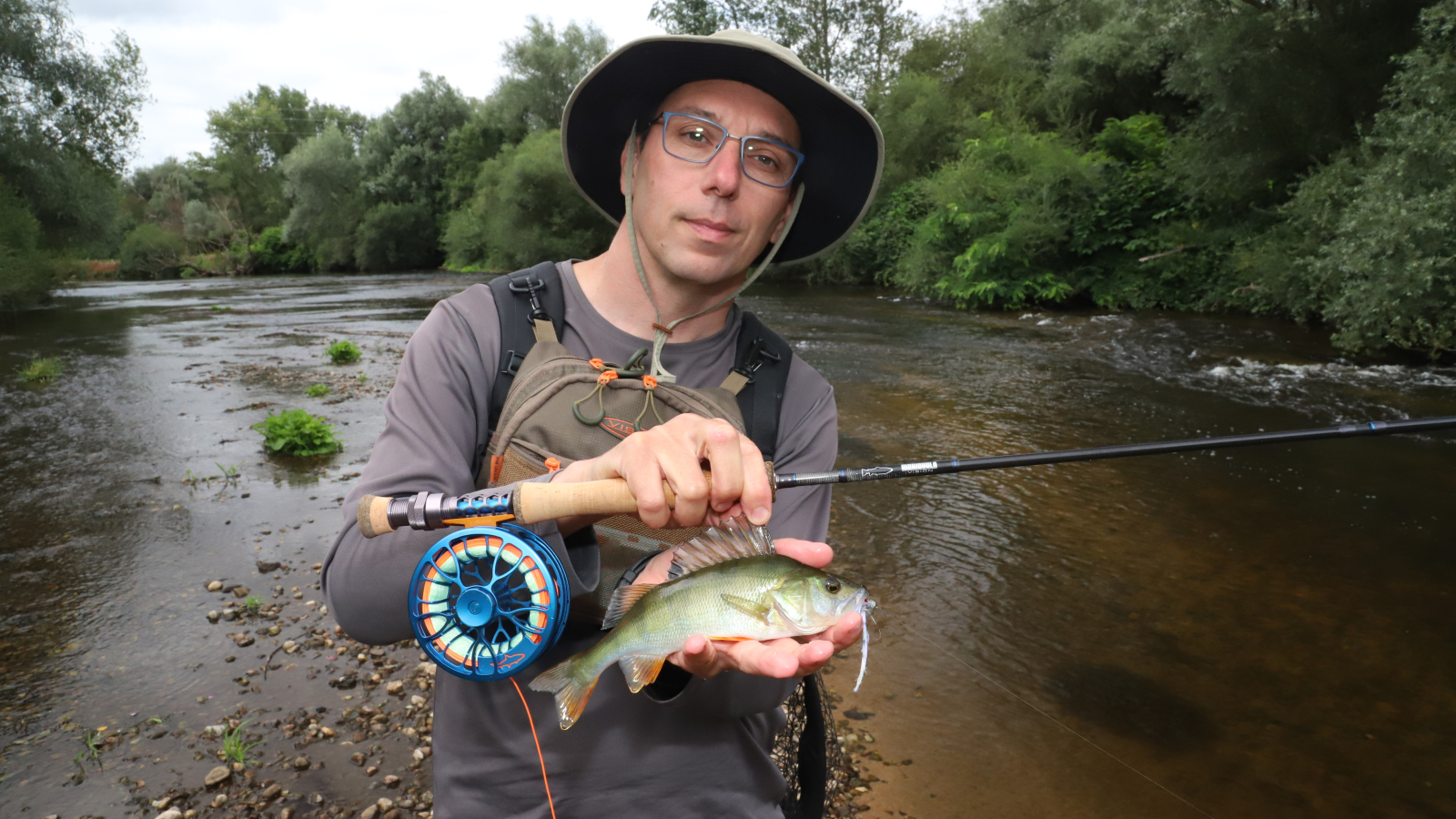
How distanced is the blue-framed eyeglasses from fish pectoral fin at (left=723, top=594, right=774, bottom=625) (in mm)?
1214

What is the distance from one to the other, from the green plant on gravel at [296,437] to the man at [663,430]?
659 cm

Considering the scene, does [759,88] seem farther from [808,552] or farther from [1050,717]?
[1050,717]

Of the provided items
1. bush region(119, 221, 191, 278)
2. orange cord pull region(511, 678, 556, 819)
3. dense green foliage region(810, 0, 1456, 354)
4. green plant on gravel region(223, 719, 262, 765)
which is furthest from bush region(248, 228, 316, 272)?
orange cord pull region(511, 678, 556, 819)

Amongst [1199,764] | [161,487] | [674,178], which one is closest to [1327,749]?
[1199,764]

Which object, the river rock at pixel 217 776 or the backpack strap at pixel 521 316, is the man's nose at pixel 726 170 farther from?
the river rock at pixel 217 776

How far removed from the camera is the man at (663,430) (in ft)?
5.45

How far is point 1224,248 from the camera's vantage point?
1970 centimetres

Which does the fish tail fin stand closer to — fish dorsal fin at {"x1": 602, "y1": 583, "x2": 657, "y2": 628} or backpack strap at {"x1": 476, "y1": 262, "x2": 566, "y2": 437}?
fish dorsal fin at {"x1": 602, "y1": 583, "x2": 657, "y2": 628}

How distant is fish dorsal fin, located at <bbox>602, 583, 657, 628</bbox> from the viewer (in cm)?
184

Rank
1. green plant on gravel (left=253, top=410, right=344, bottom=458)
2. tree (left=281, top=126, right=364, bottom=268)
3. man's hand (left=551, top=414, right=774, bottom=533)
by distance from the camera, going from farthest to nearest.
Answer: tree (left=281, top=126, right=364, bottom=268) < green plant on gravel (left=253, top=410, right=344, bottom=458) < man's hand (left=551, top=414, right=774, bottom=533)

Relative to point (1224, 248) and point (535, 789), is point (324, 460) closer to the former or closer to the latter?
point (535, 789)

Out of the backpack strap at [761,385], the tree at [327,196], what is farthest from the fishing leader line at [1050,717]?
the tree at [327,196]

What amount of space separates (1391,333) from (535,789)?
579 inches

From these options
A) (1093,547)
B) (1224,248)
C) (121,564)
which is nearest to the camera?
(121,564)
